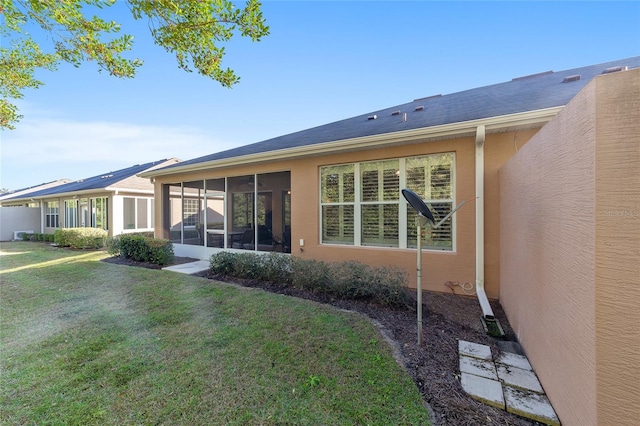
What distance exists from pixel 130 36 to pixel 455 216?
669 cm

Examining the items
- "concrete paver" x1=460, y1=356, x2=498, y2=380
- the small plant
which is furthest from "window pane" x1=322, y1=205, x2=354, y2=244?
the small plant

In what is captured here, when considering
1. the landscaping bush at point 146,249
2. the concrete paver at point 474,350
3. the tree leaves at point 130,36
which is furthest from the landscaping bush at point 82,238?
the concrete paver at point 474,350

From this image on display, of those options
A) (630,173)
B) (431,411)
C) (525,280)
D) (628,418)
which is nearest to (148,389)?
(431,411)

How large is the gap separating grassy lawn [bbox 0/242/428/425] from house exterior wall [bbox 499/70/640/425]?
1.15m

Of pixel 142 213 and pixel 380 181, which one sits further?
pixel 142 213

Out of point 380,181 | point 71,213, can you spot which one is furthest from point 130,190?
point 380,181

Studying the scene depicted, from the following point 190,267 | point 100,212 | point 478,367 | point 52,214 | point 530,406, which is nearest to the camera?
point 530,406

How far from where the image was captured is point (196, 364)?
9.44ft

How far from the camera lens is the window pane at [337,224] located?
20.8 ft

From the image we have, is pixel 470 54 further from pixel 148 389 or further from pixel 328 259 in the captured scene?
pixel 148 389

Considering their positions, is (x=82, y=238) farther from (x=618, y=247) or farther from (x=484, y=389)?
(x=618, y=247)

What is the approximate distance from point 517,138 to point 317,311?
182 inches

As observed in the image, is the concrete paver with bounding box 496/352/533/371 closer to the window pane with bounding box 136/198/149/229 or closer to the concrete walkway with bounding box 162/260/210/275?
the concrete walkway with bounding box 162/260/210/275

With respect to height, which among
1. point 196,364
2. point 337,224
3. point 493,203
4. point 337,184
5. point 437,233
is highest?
point 337,184
